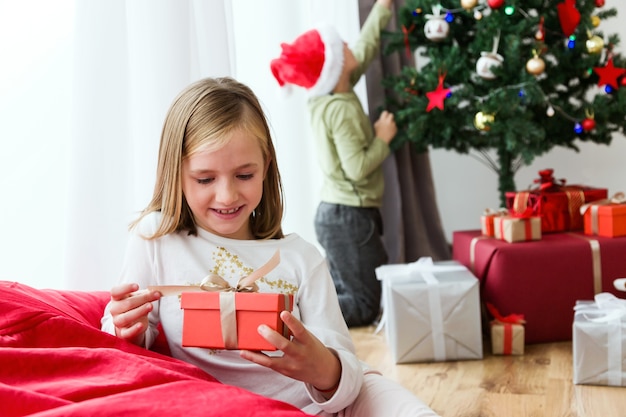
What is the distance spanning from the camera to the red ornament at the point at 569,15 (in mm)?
2609

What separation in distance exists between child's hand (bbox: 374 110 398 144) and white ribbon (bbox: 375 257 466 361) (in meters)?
0.59

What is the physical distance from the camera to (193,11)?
221 cm

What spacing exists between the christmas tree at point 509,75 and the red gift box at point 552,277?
389 mm

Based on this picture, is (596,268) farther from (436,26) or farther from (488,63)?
(436,26)

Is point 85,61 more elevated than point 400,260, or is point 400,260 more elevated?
point 85,61

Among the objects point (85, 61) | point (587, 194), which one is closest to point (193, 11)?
point (85, 61)

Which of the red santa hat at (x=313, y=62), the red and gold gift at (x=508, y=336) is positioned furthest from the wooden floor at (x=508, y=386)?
the red santa hat at (x=313, y=62)

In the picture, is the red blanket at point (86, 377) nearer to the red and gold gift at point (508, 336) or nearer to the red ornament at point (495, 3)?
the red and gold gift at point (508, 336)

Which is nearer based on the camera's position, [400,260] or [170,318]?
[170,318]

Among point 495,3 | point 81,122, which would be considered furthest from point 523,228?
point 81,122

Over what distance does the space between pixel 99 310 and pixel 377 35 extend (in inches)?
74.8

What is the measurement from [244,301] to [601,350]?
4.14ft

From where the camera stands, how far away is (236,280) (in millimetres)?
1375

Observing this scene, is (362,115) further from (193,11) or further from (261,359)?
(261,359)
